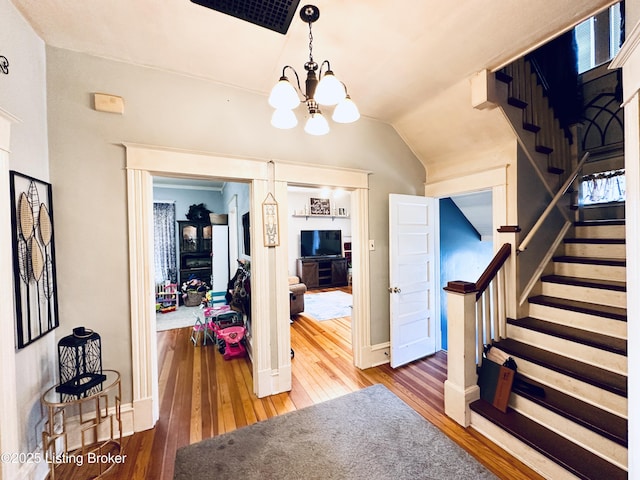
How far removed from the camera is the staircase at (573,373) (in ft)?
5.03

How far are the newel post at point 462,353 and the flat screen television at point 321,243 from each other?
218 inches

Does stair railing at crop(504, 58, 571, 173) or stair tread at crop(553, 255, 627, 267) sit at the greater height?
stair railing at crop(504, 58, 571, 173)

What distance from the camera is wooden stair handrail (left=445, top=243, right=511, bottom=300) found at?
2073mm

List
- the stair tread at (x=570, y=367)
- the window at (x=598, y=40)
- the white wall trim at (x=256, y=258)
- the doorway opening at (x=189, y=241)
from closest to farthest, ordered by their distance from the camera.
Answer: the stair tread at (x=570, y=367) < the white wall trim at (x=256, y=258) < the window at (x=598, y=40) < the doorway opening at (x=189, y=241)

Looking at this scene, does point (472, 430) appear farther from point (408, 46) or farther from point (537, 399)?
point (408, 46)

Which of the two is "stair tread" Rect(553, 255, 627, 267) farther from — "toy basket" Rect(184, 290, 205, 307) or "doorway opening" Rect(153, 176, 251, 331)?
Answer: "toy basket" Rect(184, 290, 205, 307)

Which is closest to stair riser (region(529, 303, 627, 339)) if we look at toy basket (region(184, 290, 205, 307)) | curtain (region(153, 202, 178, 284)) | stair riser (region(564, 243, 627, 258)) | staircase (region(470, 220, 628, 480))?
staircase (region(470, 220, 628, 480))

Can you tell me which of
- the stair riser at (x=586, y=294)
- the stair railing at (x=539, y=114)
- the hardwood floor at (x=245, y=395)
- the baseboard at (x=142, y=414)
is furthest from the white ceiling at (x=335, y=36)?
the hardwood floor at (x=245, y=395)

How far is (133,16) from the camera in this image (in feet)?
5.16

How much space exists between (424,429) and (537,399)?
2.67ft

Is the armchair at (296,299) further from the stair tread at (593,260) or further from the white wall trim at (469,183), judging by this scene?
the stair tread at (593,260)

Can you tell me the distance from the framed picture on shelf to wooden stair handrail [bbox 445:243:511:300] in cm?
569

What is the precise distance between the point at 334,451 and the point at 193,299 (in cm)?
484

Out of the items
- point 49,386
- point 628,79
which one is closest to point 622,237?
point 628,79
